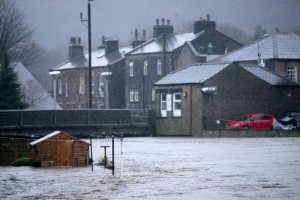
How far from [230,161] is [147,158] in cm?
436

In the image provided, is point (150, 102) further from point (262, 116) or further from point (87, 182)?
point (87, 182)

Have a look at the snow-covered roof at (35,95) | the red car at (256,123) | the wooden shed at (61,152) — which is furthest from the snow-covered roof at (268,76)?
the wooden shed at (61,152)

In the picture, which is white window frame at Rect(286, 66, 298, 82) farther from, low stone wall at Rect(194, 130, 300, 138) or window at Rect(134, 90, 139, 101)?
window at Rect(134, 90, 139, 101)

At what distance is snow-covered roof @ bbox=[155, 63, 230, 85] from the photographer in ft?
205

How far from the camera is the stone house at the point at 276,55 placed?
241 ft

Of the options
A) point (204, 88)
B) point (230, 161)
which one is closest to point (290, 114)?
point (204, 88)

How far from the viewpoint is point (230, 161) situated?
29750mm

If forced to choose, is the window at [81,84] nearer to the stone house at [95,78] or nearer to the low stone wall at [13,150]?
the stone house at [95,78]

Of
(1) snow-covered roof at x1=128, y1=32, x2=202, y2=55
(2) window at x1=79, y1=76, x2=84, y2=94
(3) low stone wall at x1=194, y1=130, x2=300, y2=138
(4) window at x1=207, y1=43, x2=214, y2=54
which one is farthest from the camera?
(2) window at x1=79, y1=76, x2=84, y2=94

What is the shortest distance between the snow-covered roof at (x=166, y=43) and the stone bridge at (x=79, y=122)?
65.8ft

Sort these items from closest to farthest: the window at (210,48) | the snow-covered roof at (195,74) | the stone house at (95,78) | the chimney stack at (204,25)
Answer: the snow-covered roof at (195,74) < the window at (210,48) < the chimney stack at (204,25) < the stone house at (95,78)

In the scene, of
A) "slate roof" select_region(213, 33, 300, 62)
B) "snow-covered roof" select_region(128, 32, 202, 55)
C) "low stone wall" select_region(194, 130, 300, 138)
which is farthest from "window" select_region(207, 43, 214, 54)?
"low stone wall" select_region(194, 130, 300, 138)

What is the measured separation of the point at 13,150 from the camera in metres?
31.0

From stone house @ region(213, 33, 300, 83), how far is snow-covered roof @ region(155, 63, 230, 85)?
30.0 feet
